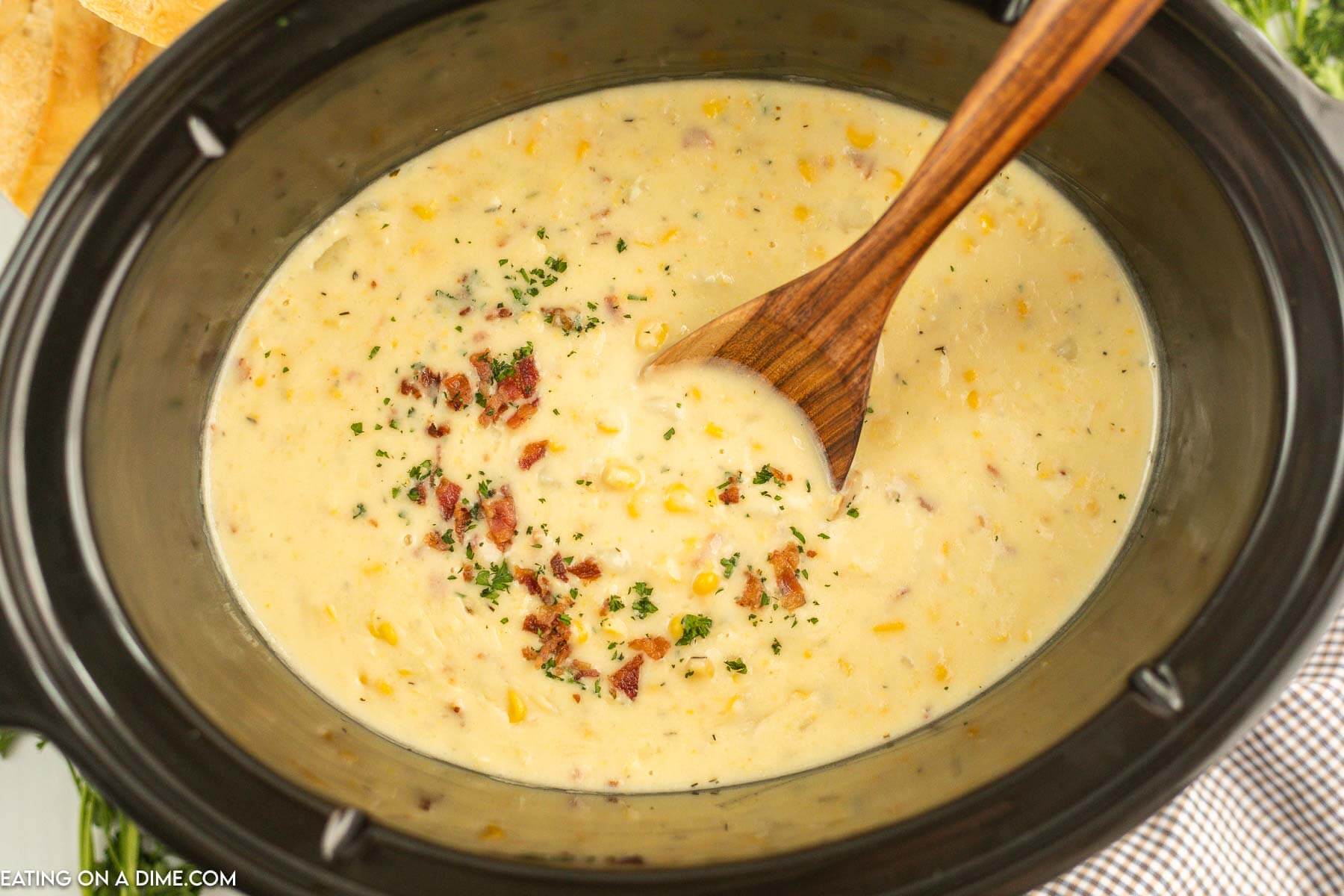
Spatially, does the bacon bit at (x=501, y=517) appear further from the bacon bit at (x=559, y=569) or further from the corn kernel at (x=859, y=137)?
the corn kernel at (x=859, y=137)

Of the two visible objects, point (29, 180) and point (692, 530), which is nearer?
point (692, 530)

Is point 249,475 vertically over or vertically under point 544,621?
over

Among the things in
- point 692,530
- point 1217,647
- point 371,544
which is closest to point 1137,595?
point 1217,647

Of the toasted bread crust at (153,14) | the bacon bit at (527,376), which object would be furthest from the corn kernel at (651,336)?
the toasted bread crust at (153,14)

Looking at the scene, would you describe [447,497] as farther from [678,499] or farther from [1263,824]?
[1263,824]

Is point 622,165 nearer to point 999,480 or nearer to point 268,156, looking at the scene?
point 268,156

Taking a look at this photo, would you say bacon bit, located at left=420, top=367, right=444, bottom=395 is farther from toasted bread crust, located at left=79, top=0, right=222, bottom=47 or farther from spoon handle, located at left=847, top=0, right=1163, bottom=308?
spoon handle, located at left=847, top=0, right=1163, bottom=308

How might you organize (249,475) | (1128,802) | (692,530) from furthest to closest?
(249,475) < (692,530) < (1128,802)
